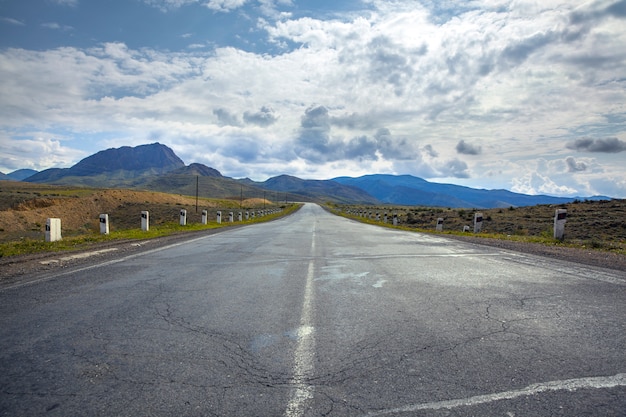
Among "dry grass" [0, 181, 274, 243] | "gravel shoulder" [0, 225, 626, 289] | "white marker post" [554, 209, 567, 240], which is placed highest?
"white marker post" [554, 209, 567, 240]

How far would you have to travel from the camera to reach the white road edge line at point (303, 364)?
2.65m

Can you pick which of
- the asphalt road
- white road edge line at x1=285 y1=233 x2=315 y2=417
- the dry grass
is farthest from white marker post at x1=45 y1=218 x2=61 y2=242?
the dry grass

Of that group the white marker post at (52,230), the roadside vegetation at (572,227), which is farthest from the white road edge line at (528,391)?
the white marker post at (52,230)

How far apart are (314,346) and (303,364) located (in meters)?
0.43

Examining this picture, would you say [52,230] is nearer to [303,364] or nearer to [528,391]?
[303,364]

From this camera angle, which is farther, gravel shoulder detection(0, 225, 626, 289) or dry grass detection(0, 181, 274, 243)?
dry grass detection(0, 181, 274, 243)

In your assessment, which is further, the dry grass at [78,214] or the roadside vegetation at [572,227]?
the dry grass at [78,214]

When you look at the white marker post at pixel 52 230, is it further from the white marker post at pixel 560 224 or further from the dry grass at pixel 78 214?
the white marker post at pixel 560 224

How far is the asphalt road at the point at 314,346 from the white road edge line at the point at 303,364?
1 centimetres

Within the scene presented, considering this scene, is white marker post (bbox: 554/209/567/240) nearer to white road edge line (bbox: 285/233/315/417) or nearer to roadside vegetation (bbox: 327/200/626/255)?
roadside vegetation (bbox: 327/200/626/255)

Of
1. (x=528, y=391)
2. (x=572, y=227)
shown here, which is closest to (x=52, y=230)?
(x=528, y=391)

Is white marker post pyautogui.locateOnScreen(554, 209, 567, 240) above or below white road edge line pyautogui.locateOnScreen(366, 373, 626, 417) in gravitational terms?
above

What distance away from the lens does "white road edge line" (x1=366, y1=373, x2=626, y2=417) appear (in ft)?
8.61

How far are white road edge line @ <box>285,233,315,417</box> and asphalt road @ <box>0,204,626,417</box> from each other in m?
0.01
